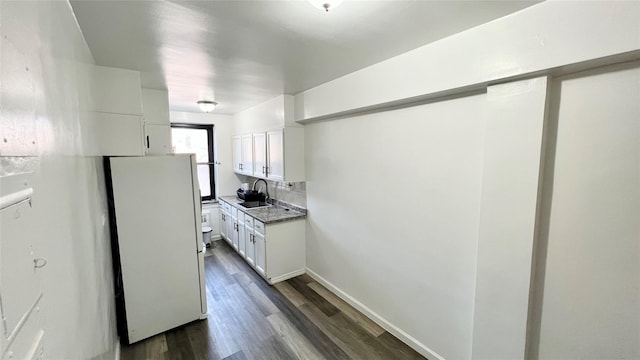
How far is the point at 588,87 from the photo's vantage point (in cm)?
139

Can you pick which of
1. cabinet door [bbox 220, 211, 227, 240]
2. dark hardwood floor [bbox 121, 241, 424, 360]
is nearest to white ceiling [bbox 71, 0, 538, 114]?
dark hardwood floor [bbox 121, 241, 424, 360]

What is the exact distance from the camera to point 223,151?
5.16 m

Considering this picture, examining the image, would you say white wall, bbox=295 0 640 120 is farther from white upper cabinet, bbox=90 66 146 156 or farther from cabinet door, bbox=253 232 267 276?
cabinet door, bbox=253 232 267 276

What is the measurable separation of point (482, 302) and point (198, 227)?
8.34ft

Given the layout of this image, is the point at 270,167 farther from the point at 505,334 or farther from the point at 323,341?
the point at 505,334

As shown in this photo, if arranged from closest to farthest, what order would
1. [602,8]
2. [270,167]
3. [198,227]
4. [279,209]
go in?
[602,8]
[198,227]
[270,167]
[279,209]

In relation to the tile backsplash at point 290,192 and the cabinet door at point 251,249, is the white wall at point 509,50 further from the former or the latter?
the cabinet door at point 251,249

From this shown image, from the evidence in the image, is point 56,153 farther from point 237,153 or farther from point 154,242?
point 237,153

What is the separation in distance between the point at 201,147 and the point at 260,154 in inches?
69.4

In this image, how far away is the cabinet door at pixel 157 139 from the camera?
310cm

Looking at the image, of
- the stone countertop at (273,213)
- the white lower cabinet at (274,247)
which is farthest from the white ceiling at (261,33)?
the white lower cabinet at (274,247)

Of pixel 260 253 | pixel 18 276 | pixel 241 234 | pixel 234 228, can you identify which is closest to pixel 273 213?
pixel 260 253

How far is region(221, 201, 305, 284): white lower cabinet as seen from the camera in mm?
3459

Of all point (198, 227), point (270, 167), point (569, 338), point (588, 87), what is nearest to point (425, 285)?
point (569, 338)
